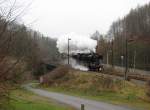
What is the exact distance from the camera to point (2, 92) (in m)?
9.00

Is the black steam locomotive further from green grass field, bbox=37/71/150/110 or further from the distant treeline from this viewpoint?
the distant treeline

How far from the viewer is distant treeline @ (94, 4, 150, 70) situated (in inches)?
3752

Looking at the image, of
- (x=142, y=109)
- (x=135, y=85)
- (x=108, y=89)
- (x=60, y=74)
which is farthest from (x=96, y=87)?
(x=142, y=109)

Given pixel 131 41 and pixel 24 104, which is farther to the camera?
pixel 131 41

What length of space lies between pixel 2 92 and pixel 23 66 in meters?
0.90

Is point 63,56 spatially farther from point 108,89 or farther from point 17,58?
point 17,58

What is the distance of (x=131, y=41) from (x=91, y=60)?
21.5m

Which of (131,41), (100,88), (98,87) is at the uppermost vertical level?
(131,41)

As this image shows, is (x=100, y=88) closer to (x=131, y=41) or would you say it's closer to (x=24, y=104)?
(x=24, y=104)

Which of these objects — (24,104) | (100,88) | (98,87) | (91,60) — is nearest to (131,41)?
(91,60)

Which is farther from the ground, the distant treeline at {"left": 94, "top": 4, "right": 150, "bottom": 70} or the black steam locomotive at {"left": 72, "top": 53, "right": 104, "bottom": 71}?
the distant treeline at {"left": 94, "top": 4, "right": 150, "bottom": 70}

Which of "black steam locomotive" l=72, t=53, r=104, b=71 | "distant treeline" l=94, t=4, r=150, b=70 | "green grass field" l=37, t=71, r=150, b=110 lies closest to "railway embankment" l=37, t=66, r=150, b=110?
"green grass field" l=37, t=71, r=150, b=110

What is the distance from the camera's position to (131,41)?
82.1m

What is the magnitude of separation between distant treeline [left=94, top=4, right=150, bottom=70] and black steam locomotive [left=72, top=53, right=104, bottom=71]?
7520 mm
